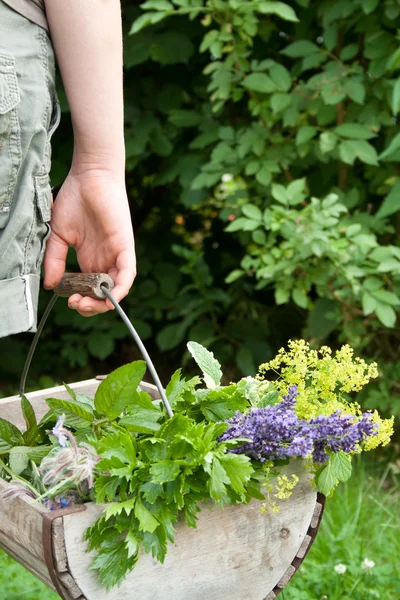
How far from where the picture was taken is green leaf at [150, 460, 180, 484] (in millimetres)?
1117

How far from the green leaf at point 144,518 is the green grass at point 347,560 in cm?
89

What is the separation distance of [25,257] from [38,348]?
285cm

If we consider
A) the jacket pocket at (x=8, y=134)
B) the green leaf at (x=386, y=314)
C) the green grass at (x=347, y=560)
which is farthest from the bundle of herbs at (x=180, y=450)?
the green leaf at (x=386, y=314)

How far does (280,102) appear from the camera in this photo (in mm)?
2619

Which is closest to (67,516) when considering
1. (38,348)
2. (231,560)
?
(231,560)

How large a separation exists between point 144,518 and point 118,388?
0.82ft

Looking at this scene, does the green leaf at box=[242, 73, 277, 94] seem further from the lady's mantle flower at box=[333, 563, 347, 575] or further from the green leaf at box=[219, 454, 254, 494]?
the green leaf at box=[219, 454, 254, 494]

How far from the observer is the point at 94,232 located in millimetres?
1495

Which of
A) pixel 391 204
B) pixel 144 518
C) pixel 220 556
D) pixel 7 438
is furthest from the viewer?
pixel 391 204

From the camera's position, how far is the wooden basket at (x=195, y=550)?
1.12 meters

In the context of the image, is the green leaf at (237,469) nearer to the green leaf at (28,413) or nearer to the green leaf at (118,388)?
the green leaf at (118,388)

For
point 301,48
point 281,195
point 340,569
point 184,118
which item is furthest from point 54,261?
point 184,118

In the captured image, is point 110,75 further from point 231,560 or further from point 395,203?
point 395,203

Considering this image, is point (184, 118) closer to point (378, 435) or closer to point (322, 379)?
point (322, 379)
